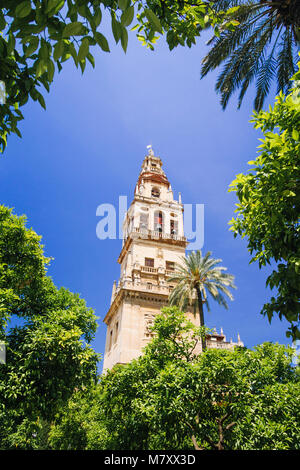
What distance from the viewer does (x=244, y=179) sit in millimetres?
5590

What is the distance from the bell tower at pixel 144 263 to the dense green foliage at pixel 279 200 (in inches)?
886

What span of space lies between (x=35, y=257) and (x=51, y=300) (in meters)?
1.84

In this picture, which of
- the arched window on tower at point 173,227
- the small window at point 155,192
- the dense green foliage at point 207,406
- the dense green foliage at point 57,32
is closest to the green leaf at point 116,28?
the dense green foliage at point 57,32

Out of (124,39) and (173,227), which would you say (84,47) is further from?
(173,227)

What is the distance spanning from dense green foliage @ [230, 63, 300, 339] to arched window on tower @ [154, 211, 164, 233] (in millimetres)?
30332

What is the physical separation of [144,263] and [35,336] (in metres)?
22.9

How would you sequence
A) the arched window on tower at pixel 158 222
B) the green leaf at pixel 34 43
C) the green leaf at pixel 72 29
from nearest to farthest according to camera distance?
1. the green leaf at pixel 72 29
2. the green leaf at pixel 34 43
3. the arched window on tower at pixel 158 222

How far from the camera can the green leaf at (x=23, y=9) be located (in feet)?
7.99

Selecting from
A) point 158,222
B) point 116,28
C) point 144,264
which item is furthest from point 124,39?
point 158,222

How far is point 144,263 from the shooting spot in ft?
A: 106

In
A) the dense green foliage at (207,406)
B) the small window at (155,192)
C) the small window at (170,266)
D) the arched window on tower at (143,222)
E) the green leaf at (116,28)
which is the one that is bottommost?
the dense green foliage at (207,406)

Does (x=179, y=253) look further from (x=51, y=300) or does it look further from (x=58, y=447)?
(x=51, y=300)

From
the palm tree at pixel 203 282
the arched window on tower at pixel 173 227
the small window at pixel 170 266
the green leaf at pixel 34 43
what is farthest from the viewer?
the arched window on tower at pixel 173 227

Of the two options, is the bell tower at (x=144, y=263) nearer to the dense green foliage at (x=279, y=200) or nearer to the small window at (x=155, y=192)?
the small window at (x=155, y=192)
